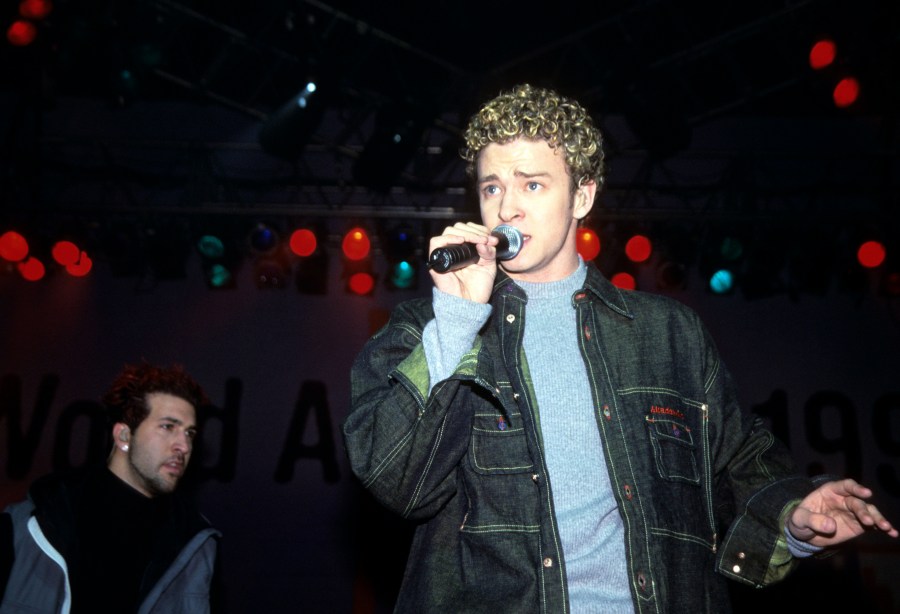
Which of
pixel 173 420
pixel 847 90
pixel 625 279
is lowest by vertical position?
pixel 173 420

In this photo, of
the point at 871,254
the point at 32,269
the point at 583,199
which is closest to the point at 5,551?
the point at 583,199

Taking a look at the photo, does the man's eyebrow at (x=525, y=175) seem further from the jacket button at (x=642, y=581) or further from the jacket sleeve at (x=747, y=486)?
the jacket button at (x=642, y=581)

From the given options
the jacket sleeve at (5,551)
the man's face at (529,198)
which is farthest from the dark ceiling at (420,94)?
the man's face at (529,198)

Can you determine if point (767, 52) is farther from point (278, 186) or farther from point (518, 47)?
point (278, 186)

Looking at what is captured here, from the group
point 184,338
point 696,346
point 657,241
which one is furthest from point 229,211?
point 696,346

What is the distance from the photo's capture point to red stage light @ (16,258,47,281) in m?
7.74

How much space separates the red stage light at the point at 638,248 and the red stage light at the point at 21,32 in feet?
16.8

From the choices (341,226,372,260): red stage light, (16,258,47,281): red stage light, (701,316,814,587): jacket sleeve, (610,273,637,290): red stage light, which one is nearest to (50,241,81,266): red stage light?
(16,258,47,281): red stage light

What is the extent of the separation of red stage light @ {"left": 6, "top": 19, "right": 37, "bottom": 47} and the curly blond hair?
5195 millimetres

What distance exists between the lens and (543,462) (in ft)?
5.60

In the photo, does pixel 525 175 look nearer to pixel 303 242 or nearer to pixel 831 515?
pixel 831 515

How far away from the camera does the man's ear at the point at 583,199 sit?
2.14 m

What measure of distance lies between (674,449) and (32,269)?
24.8 feet

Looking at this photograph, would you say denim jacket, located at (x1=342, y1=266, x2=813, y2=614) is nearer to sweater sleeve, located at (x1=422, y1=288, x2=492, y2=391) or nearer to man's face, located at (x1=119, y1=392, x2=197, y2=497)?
sweater sleeve, located at (x1=422, y1=288, x2=492, y2=391)
